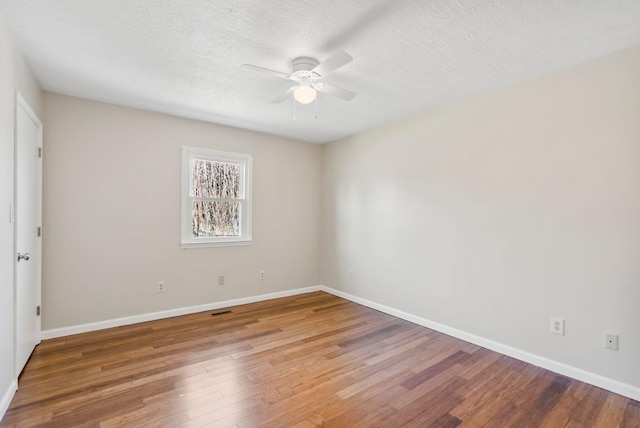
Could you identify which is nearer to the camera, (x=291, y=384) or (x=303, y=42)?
(x=303, y=42)

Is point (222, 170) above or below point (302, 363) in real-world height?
above

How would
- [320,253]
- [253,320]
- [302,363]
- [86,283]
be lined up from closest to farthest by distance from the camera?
[302,363] < [86,283] < [253,320] < [320,253]

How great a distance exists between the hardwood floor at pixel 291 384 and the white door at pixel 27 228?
273 millimetres

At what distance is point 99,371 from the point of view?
2.41 m

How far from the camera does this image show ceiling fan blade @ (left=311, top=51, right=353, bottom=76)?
1.91 m

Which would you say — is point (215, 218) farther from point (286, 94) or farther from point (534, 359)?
point (534, 359)

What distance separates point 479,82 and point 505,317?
215cm

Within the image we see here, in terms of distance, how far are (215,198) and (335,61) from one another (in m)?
2.70

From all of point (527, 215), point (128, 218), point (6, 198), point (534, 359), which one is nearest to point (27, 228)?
point (6, 198)

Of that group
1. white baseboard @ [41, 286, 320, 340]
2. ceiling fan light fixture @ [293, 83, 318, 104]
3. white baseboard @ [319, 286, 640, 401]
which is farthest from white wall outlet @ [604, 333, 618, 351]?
white baseboard @ [41, 286, 320, 340]

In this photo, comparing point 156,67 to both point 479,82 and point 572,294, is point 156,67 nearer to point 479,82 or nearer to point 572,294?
point 479,82

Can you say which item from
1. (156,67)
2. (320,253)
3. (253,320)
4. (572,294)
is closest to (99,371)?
(253,320)

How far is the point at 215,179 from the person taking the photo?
4.12 meters

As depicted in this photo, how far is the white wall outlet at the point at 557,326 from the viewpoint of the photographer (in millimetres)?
2459
